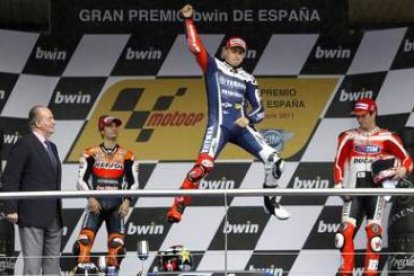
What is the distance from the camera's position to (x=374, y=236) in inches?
354

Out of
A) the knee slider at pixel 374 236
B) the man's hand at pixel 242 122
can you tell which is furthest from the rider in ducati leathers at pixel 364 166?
the man's hand at pixel 242 122

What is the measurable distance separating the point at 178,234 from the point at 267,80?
1.23 metres

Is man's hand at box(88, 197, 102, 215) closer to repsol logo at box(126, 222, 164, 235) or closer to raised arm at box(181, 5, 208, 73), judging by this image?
repsol logo at box(126, 222, 164, 235)

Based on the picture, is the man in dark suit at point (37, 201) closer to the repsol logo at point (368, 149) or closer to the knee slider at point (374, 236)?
the knee slider at point (374, 236)

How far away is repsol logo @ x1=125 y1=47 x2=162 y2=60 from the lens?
10516mm

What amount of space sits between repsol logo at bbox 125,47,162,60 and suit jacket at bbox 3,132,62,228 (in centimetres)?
203

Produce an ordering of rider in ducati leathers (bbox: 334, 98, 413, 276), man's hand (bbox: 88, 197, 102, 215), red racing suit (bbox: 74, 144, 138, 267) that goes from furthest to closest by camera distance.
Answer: red racing suit (bbox: 74, 144, 138, 267) → man's hand (bbox: 88, 197, 102, 215) → rider in ducati leathers (bbox: 334, 98, 413, 276)

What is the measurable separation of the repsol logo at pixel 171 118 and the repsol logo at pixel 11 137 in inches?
35.3

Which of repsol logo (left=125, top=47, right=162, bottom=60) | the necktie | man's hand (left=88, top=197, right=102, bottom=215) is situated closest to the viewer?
the necktie

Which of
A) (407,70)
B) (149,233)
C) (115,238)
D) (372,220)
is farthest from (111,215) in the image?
(407,70)

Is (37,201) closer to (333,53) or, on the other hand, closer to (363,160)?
(363,160)

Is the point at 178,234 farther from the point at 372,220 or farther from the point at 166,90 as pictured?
the point at 372,220

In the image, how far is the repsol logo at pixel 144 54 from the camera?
10516 millimetres

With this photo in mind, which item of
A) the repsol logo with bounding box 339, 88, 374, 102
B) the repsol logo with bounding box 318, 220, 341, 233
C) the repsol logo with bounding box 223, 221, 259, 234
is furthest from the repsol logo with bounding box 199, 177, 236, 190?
the repsol logo with bounding box 339, 88, 374, 102
